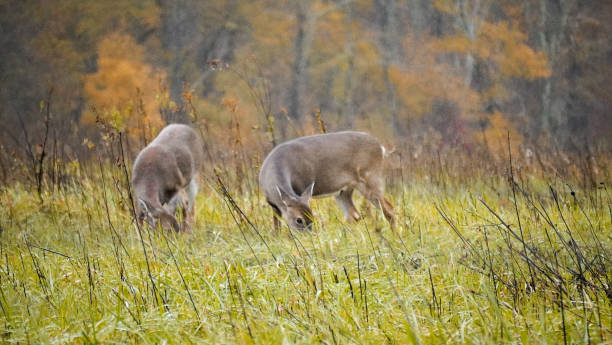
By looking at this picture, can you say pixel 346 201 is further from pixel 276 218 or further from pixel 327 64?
pixel 327 64

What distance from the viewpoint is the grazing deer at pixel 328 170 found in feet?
17.6

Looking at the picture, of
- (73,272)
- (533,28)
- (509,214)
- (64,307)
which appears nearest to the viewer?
(64,307)

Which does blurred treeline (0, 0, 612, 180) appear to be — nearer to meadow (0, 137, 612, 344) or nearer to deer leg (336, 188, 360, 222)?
deer leg (336, 188, 360, 222)

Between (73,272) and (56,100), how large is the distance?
12.5m

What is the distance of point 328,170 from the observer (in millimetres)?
5895

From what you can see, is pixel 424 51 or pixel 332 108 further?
pixel 332 108

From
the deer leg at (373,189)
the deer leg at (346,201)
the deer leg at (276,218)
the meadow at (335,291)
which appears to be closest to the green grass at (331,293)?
the meadow at (335,291)

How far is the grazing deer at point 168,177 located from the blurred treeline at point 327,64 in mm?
2197

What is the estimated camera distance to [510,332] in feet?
7.52

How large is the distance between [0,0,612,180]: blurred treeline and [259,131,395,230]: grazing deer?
2655 millimetres

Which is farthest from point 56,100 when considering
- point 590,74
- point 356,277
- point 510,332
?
point 590,74

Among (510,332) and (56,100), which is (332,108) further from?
(510,332)

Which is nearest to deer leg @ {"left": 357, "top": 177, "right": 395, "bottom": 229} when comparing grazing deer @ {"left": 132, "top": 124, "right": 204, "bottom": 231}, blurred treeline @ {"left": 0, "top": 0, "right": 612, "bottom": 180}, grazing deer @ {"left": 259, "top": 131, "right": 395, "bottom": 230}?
grazing deer @ {"left": 259, "top": 131, "right": 395, "bottom": 230}

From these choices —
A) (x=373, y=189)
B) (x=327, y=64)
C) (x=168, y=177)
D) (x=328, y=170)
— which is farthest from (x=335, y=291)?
(x=327, y=64)
